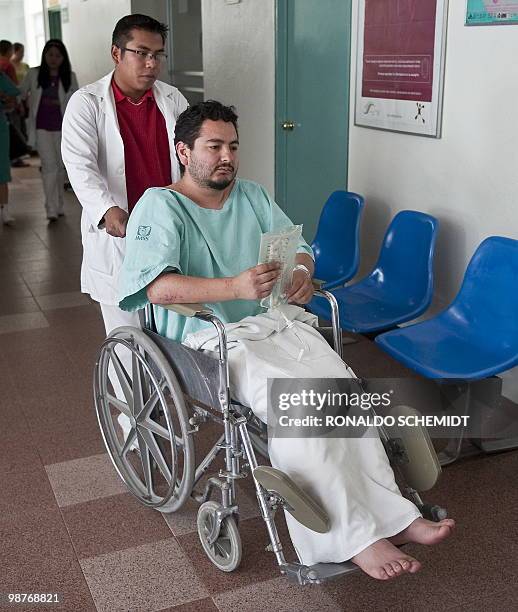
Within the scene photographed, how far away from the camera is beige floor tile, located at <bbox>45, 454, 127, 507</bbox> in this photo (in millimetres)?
2697

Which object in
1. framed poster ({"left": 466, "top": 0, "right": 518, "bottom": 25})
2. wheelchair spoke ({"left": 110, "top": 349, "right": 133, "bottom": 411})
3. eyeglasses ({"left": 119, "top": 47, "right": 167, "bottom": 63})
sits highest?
framed poster ({"left": 466, "top": 0, "right": 518, "bottom": 25})

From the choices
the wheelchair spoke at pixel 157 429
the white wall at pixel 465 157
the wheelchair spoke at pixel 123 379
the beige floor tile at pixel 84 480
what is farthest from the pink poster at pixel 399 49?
the beige floor tile at pixel 84 480

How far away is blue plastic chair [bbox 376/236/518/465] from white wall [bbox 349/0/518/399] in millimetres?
267

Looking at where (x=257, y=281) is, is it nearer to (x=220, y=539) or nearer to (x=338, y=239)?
(x=220, y=539)

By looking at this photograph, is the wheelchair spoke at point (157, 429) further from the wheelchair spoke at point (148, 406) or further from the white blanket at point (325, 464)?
the white blanket at point (325, 464)

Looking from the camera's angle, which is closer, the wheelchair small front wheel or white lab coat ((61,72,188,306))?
the wheelchair small front wheel

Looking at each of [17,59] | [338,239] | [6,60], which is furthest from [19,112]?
[338,239]

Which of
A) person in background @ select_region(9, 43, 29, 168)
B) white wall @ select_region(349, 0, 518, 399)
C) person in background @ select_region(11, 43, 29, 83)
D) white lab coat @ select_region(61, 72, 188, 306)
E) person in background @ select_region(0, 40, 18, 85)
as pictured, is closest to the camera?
white lab coat @ select_region(61, 72, 188, 306)

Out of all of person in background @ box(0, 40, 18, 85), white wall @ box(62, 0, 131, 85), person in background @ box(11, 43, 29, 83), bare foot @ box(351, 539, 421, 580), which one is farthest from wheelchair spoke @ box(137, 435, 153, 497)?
person in background @ box(11, 43, 29, 83)

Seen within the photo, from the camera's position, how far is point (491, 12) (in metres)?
3.03

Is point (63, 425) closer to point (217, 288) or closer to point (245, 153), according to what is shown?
point (217, 288)

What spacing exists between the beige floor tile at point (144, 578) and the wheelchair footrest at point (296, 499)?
0.44 metres

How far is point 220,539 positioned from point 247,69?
3164mm

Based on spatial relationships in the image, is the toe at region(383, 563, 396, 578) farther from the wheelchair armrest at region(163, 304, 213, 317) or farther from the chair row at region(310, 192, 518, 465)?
the chair row at region(310, 192, 518, 465)
